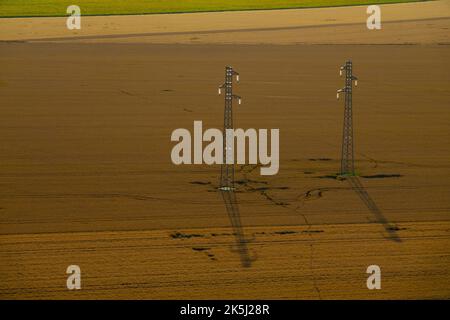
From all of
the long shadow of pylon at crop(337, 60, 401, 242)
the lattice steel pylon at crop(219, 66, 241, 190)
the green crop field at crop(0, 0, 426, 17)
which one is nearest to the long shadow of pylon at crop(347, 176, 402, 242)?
the long shadow of pylon at crop(337, 60, 401, 242)

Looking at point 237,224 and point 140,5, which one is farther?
point 140,5

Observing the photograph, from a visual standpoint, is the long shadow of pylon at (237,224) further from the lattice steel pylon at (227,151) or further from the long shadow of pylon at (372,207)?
the long shadow of pylon at (372,207)

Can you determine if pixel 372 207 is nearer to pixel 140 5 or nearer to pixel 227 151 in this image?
pixel 227 151

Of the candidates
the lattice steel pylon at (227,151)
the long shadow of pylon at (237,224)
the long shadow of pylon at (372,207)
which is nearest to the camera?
the long shadow of pylon at (237,224)

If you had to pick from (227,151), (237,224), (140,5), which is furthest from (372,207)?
(140,5)

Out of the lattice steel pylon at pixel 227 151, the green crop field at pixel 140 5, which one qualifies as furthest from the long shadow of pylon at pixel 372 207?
the green crop field at pixel 140 5

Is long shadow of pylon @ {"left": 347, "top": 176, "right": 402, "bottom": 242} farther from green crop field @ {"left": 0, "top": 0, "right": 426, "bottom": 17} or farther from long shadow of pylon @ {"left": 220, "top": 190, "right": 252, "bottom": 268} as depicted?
green crop field @ {"left": 0, "top": 0, "right": 426, "bottom": 17}
